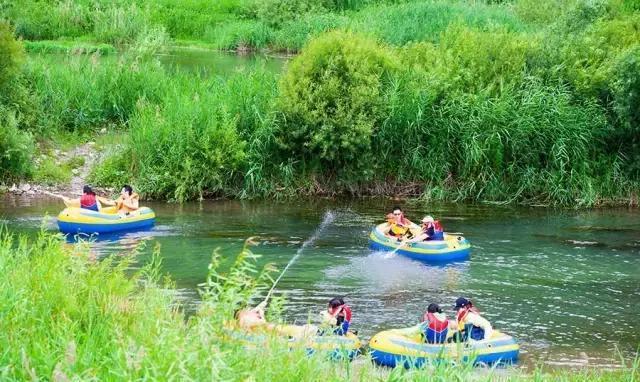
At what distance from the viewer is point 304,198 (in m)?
24.7

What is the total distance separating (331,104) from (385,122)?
145 cm

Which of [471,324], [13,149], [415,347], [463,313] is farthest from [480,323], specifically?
[13,149]

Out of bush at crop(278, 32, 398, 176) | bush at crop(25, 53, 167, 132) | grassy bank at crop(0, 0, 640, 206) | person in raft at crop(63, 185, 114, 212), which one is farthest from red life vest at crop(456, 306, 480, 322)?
bush at crop(25, 53, 167, 132)

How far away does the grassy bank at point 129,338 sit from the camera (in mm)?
7496

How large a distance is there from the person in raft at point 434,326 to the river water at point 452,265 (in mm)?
1228

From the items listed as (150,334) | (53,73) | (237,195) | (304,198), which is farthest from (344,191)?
(150,334)

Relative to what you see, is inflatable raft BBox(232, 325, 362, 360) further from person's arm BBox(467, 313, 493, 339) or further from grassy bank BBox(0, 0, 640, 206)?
grassy bank BBox(0, 0, 640, 206)

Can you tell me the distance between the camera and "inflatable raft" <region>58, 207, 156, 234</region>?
2077cm

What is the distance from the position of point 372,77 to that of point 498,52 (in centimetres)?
386

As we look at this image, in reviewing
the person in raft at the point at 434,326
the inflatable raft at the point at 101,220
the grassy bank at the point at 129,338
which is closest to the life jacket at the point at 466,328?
the person in raft at the point at 434,326

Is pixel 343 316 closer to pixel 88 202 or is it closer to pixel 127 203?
pixel 127 203

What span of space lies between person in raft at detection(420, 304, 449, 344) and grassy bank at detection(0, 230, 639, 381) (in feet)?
10.1

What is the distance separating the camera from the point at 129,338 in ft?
26.5

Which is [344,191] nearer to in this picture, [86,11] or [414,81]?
[414,81]
